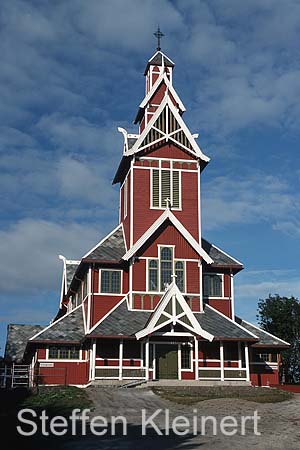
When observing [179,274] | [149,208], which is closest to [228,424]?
[179,274]

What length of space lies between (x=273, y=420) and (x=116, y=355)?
13491 mm

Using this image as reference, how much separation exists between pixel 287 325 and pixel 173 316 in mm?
30379

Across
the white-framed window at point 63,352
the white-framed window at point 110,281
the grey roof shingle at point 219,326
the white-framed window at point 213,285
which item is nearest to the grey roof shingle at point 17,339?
the white-framed window at point 63,352

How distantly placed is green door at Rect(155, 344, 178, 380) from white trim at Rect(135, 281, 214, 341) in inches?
78.6

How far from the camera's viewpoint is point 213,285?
38031mm

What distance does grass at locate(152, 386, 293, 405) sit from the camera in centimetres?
2720

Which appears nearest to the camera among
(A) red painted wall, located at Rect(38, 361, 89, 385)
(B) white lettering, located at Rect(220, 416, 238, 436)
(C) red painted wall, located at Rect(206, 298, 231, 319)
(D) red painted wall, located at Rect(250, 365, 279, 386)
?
(B) white lettering, located at Rect(220, 416, 238, 436)

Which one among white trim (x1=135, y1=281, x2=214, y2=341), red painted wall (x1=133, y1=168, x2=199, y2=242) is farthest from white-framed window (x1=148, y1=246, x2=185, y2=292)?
white trim (x1=135, y1=281, x2=214, y2=341)

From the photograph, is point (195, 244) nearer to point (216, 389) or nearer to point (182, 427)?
point (216, 389)

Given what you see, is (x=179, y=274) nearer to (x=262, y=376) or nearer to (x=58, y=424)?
(x=262, y=376)

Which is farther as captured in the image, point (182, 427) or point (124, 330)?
point (124, 330)

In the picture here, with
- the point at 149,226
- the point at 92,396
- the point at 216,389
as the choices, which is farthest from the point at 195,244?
the point at 92,396

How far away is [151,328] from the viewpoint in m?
32.3

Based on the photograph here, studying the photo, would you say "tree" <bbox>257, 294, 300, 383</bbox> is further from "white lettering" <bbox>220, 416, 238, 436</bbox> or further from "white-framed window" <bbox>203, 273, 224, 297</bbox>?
"white lettering" <bbox>220, 416, 238, 436</bbox>
